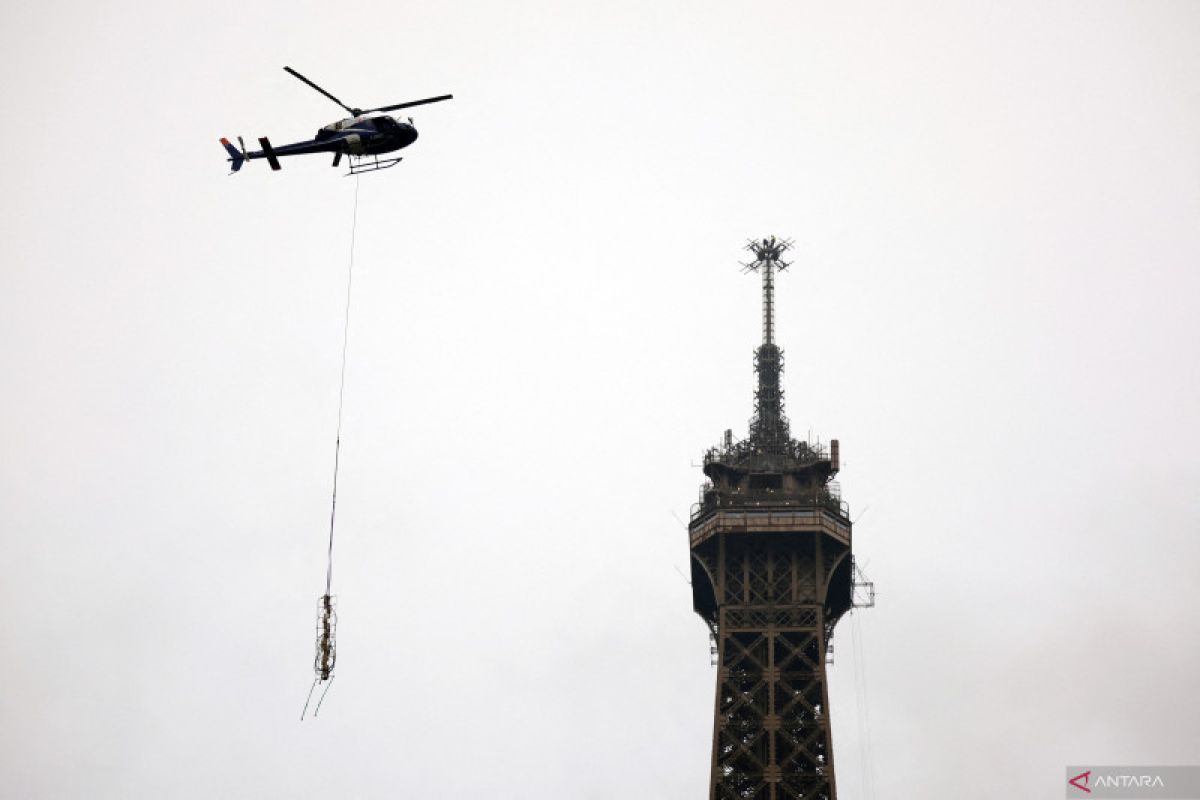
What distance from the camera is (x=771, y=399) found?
615 ft

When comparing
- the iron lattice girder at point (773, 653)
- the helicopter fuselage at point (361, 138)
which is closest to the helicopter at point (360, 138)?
the helicopter fuselage at point (361, 138)

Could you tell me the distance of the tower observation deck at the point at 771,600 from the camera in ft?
545

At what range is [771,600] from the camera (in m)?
172

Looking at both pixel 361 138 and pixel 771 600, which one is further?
pixel 771 600

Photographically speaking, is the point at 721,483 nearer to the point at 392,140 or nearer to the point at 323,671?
the point at 392,140

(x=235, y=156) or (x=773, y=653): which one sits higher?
(x=235, y=156)

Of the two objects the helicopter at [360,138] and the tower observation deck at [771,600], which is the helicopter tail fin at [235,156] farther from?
the tower observation deck at [771,600]

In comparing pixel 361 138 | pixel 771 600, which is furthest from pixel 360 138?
pixel 771 600

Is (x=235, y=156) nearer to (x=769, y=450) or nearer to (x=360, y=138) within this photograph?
(x=360, y=138)

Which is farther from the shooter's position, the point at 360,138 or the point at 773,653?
the point at 773,653

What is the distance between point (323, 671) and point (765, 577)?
78.7 metres

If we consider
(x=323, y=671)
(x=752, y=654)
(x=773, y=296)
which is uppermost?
(x=773, y=296)

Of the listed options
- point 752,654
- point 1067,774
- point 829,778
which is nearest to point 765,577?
point 752,654

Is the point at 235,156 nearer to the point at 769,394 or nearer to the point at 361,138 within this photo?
the point at 361,138
